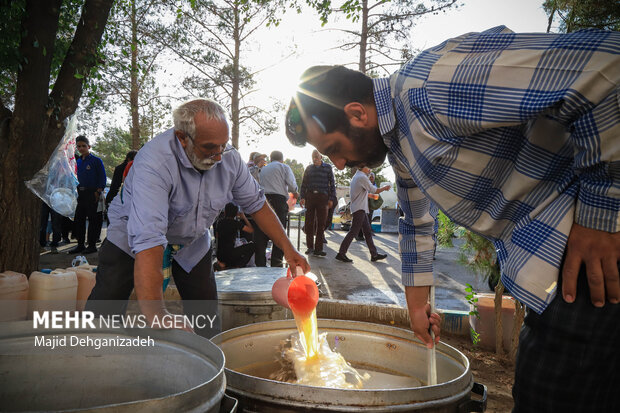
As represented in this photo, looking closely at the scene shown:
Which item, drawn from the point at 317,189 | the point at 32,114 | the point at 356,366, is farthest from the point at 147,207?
the point at 317,189

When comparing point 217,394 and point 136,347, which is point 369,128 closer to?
point 217,394

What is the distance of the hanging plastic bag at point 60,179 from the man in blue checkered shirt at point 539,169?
4.22m

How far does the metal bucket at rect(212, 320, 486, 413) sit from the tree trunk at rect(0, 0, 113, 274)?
3317 millimetres

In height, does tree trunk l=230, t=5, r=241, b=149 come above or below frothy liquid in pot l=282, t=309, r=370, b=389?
above

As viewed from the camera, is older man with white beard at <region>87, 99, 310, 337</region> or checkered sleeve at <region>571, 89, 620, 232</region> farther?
older man with white beard at <region>87, 99, 310, 337</region>

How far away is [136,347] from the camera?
139cm

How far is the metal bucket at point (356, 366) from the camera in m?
1.33

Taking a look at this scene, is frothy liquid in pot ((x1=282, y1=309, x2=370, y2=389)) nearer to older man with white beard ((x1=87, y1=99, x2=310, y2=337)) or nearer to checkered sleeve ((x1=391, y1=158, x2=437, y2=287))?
older man with white beard ((x1=87, y1=99, x2=310, y2=337))

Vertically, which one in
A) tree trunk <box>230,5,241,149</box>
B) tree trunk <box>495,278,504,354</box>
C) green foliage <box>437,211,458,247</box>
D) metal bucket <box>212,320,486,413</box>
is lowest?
tree trunk <box>495,278,504,354</box>

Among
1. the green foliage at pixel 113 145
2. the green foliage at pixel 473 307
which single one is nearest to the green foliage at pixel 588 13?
the green foliage at pixel 473 307

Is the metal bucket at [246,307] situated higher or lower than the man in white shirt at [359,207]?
lower

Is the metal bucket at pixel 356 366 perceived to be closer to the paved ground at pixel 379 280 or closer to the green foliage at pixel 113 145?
the paved ground at pixel 379 280

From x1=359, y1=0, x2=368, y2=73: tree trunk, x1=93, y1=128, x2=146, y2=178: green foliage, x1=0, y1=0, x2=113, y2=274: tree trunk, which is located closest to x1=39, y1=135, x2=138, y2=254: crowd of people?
x1=0, y1=0, x2=113, y2=274: tree trunk

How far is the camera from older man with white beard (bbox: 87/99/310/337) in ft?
5.53
